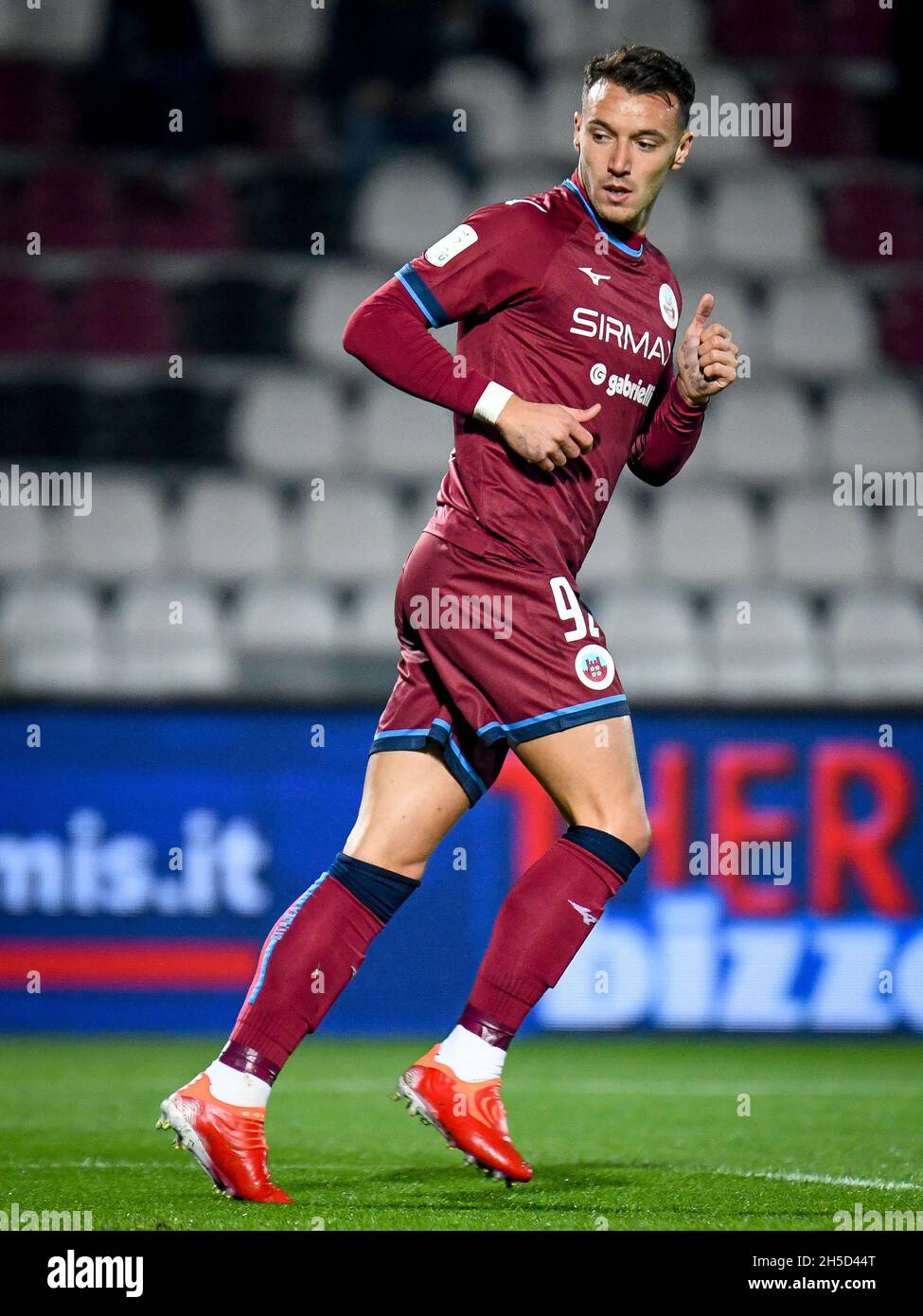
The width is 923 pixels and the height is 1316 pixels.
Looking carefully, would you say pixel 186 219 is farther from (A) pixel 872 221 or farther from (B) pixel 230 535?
(A) pixel 872 221

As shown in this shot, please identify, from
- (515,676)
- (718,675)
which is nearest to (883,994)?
(718,675)

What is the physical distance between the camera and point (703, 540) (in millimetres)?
7559

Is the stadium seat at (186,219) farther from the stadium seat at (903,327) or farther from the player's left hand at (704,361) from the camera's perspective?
the player's left hand at (704,361)

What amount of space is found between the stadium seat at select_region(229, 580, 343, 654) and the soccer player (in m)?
3.97

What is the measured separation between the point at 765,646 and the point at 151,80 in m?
4.17

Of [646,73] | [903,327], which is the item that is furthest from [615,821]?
[903,327]

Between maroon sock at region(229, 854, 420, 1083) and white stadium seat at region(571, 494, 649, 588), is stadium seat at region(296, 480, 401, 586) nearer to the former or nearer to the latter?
white stadium seat at region(571, 494, 649, 588)

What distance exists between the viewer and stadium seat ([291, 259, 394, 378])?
8.09m

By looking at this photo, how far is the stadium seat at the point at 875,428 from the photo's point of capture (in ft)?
25.5

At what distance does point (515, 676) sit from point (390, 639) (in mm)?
4158

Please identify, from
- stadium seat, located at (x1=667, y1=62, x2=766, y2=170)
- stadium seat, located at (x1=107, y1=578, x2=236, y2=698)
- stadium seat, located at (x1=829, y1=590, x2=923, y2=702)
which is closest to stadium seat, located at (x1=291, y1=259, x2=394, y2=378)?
stadium seat, located at (x1=107, y1=578, x2=236, y2=698)

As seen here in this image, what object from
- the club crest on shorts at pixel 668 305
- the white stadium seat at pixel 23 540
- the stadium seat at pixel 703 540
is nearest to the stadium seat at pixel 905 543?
the stadium seat at pixel 703 540
